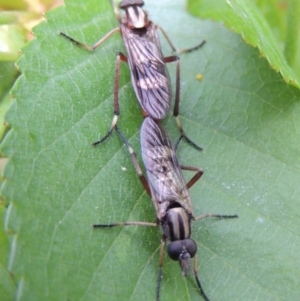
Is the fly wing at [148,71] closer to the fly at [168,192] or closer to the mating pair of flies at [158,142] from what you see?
the mating pair of flies at [158,142]

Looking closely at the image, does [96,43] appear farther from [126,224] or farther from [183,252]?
[183,252]

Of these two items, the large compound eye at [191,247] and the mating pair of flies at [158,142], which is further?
the mating pair of flies at [158,142]

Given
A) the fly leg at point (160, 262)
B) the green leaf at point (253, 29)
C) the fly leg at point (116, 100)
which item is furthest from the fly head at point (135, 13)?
the fly leg at point (160, 262)

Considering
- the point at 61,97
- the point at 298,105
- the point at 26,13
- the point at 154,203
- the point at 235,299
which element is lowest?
the point at 235,299

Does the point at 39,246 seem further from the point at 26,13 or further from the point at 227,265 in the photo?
the point at 26,13

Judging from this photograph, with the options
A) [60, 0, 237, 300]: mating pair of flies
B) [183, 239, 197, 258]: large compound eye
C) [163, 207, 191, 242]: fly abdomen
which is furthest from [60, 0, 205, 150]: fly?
[183, 239, 197, 258]: large compound eye

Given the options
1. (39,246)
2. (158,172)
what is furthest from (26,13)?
(39,246)

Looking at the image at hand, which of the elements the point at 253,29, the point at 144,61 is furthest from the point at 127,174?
the point at 253,29

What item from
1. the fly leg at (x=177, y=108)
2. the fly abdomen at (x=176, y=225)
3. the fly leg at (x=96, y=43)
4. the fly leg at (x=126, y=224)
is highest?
the fly leg at (x=96, y=43)
